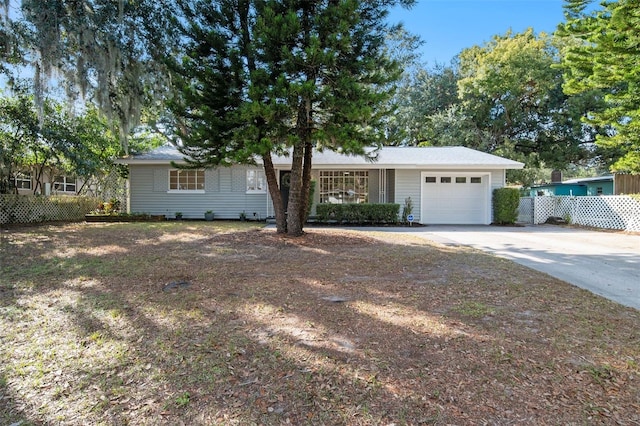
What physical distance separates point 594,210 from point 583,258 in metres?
8.58

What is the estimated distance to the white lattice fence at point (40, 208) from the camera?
12.2 metres

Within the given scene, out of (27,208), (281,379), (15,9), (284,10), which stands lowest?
(281,379)

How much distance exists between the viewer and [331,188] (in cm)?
1468

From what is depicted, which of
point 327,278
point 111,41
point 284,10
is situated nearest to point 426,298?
point 327,278

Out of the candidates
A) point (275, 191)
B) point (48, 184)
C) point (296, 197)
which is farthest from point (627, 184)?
point (48, 184)

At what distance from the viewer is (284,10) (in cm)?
689

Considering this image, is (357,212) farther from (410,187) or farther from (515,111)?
(515,111)

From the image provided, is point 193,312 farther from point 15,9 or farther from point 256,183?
point 256,183

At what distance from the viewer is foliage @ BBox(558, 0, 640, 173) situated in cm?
1008

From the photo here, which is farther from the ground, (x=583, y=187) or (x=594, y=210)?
(x=583, y=187)

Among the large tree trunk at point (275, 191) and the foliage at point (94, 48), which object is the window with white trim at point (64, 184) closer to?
the foliage at point (94, 48)

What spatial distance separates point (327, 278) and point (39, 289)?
144 inches

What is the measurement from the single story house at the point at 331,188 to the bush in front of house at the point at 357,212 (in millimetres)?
1096

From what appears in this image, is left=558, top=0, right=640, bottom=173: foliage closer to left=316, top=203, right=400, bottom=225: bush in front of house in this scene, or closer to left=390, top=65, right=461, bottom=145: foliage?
left=316, top=203, right=400, bottom=225: bush in front of house
